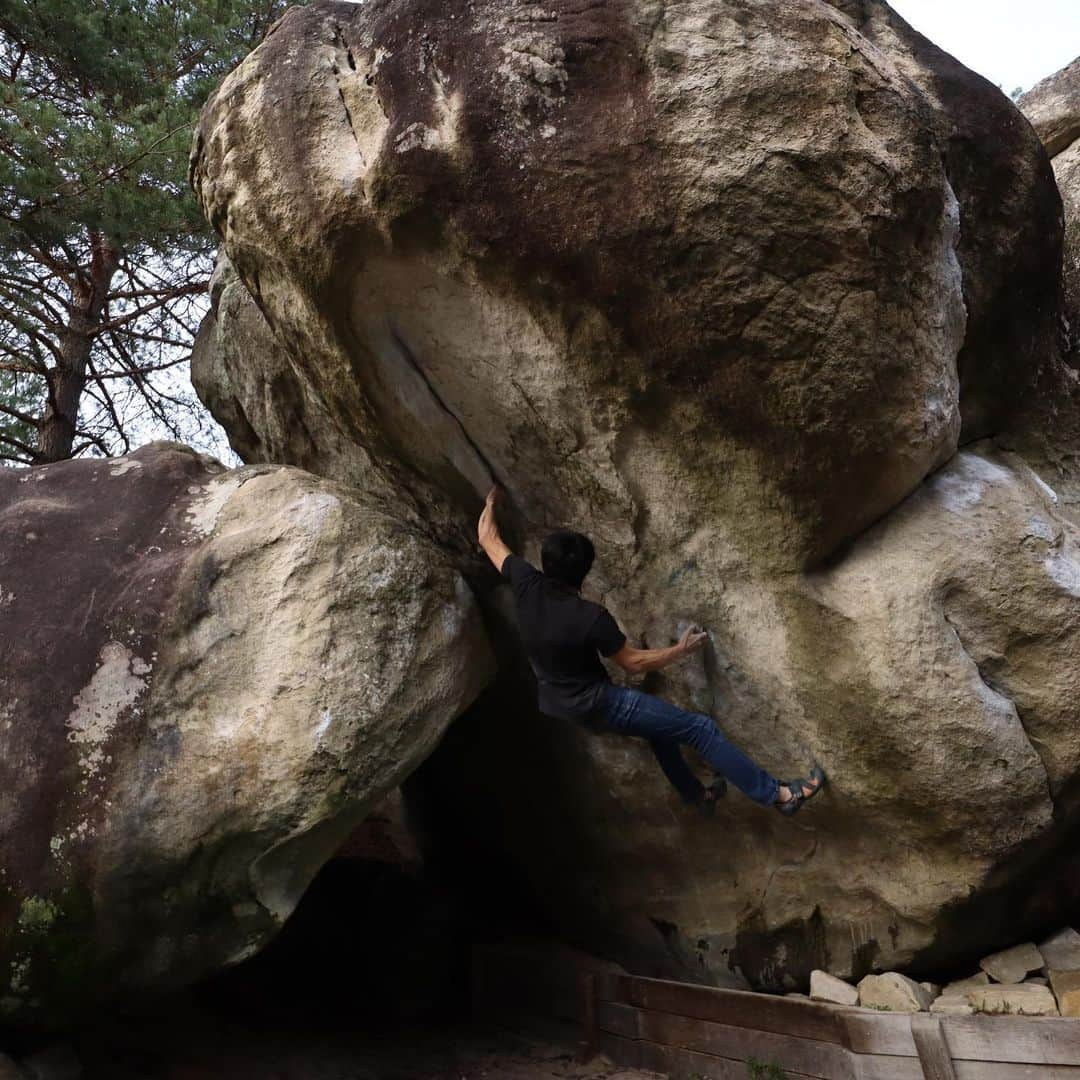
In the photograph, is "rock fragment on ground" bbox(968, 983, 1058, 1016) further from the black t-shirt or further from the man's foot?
the black t-shirt

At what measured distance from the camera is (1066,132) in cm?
670

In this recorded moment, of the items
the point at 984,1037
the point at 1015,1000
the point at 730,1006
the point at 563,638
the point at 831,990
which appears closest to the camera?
the point at 984,1037

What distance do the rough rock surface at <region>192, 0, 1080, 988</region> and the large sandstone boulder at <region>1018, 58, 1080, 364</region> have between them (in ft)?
3.32

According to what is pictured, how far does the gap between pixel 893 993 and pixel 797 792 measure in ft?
3.24

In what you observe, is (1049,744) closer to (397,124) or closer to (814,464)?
(814,464)

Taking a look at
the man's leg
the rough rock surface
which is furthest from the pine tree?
the man's leg

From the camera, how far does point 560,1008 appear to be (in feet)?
19.0

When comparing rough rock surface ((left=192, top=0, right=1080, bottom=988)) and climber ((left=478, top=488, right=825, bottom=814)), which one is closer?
rough rock surface ((left=192, top=0, right=1080, bottom=988))

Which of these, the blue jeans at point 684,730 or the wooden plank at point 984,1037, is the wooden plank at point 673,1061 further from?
the blue jeans at point 684,730

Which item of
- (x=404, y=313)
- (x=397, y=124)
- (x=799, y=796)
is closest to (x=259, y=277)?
(x=404, y=313)

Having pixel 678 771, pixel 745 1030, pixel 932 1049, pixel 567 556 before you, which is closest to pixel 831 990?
pixel 745 1030

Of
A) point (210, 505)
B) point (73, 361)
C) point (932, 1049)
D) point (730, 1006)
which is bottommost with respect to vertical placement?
point (932, 1049)

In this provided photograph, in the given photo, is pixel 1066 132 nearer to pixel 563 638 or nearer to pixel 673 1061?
pixel 563 638

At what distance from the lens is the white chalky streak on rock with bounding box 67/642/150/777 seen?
421cm
